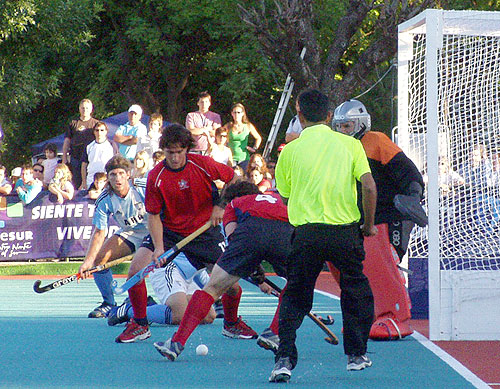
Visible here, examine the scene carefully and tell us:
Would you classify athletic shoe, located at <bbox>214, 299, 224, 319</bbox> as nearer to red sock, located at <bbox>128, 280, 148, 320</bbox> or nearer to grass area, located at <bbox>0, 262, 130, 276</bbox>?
red sock, located at <bbox>128, 280, 148, 320</bbox>

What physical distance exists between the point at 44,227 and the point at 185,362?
9.80 metres

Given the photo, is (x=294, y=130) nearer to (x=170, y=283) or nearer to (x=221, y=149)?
(x=221, y=149)

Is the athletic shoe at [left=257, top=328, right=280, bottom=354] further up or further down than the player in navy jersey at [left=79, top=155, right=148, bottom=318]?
further down

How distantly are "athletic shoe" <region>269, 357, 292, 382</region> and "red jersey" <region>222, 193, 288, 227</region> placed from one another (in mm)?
1264

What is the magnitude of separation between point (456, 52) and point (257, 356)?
365 centimetres

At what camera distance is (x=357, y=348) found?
21.5 ft

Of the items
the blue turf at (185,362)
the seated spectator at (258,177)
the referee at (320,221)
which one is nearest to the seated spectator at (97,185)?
the seated spectator at (258,177)

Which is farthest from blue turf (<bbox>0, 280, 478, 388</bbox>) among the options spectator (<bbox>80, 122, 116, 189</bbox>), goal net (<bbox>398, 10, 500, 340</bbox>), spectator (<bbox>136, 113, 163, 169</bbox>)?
spectator (<bbox>80, 122, 116, 189</bbox>)

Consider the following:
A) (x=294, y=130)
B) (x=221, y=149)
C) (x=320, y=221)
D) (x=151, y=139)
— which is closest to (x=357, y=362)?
(x=320, y=221)

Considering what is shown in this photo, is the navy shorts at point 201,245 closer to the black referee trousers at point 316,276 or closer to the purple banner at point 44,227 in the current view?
the black referee trousers at point 316,276

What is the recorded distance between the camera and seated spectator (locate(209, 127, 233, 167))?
1559cm

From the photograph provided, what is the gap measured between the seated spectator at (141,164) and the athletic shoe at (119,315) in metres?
5.34

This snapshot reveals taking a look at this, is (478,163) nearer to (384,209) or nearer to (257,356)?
(384,209)

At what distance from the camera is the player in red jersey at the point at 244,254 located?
7059 millimetres
